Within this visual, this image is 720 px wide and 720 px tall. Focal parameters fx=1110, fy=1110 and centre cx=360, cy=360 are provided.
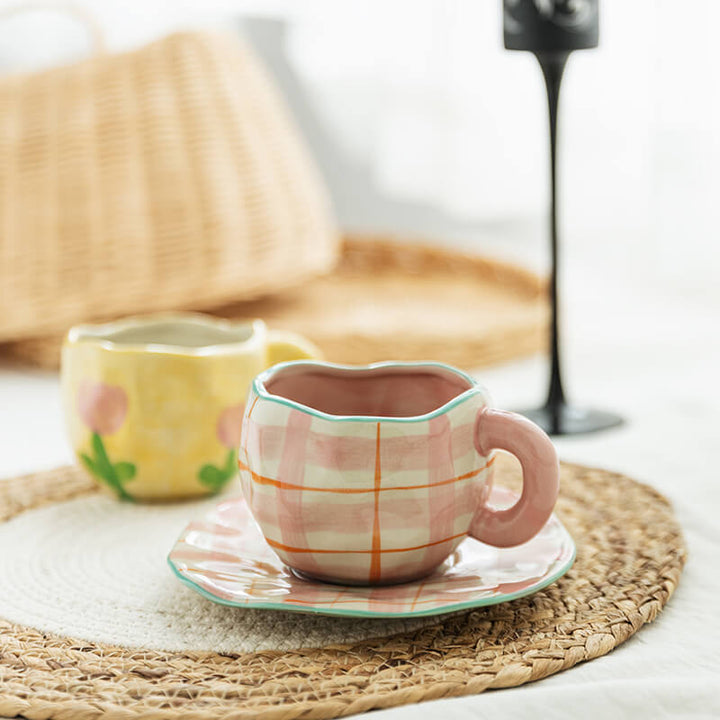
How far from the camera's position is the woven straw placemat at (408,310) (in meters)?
0.93

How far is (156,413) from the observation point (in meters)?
0.57

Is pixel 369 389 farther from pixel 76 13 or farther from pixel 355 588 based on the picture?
pixel 76 13

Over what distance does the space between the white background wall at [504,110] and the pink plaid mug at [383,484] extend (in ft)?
2.51

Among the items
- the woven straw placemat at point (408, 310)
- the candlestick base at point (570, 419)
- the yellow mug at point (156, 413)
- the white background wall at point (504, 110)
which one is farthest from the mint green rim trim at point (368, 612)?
the white background wall at point (504, 110)

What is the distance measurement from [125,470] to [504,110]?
1009mm

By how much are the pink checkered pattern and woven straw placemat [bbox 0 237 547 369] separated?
0.48m

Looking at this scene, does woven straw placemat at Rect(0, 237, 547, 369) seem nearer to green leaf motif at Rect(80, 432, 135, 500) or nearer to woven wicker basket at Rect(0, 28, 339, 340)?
woven wicker basket at Rect(0, 28, 339, 340)

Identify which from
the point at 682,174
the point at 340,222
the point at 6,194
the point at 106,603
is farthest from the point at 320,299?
the point at 106,603

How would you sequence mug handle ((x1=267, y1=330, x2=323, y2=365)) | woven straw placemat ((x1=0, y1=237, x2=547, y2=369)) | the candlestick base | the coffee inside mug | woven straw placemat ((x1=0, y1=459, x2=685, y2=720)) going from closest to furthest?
woven straw placemat ((x1=0, y1=459, x2=685, y2=720)) → the coffee inside mug → mug handle ((x1=267, y1=330, x2=323, y2=365)) → the candlestick base → woven straw placemat ((x1=0, y1=237, x2=547, y2=369))

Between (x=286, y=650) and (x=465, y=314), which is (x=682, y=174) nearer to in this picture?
(x=465, y=314)

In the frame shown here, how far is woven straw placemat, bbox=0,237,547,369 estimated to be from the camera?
3.04 feet

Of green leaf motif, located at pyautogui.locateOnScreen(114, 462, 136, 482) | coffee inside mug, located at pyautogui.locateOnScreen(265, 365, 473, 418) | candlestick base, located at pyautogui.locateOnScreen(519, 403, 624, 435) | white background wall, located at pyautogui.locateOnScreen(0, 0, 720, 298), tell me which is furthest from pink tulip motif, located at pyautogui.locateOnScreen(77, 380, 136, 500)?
white background wall, located at pyautogui.locateOnScreen(0, 0, 720, 298)

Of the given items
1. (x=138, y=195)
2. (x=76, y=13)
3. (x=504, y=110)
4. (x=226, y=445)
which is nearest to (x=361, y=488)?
(x=226, y=445)

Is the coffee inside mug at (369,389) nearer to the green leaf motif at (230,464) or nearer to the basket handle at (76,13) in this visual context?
the green leaf motif at (230,464)
